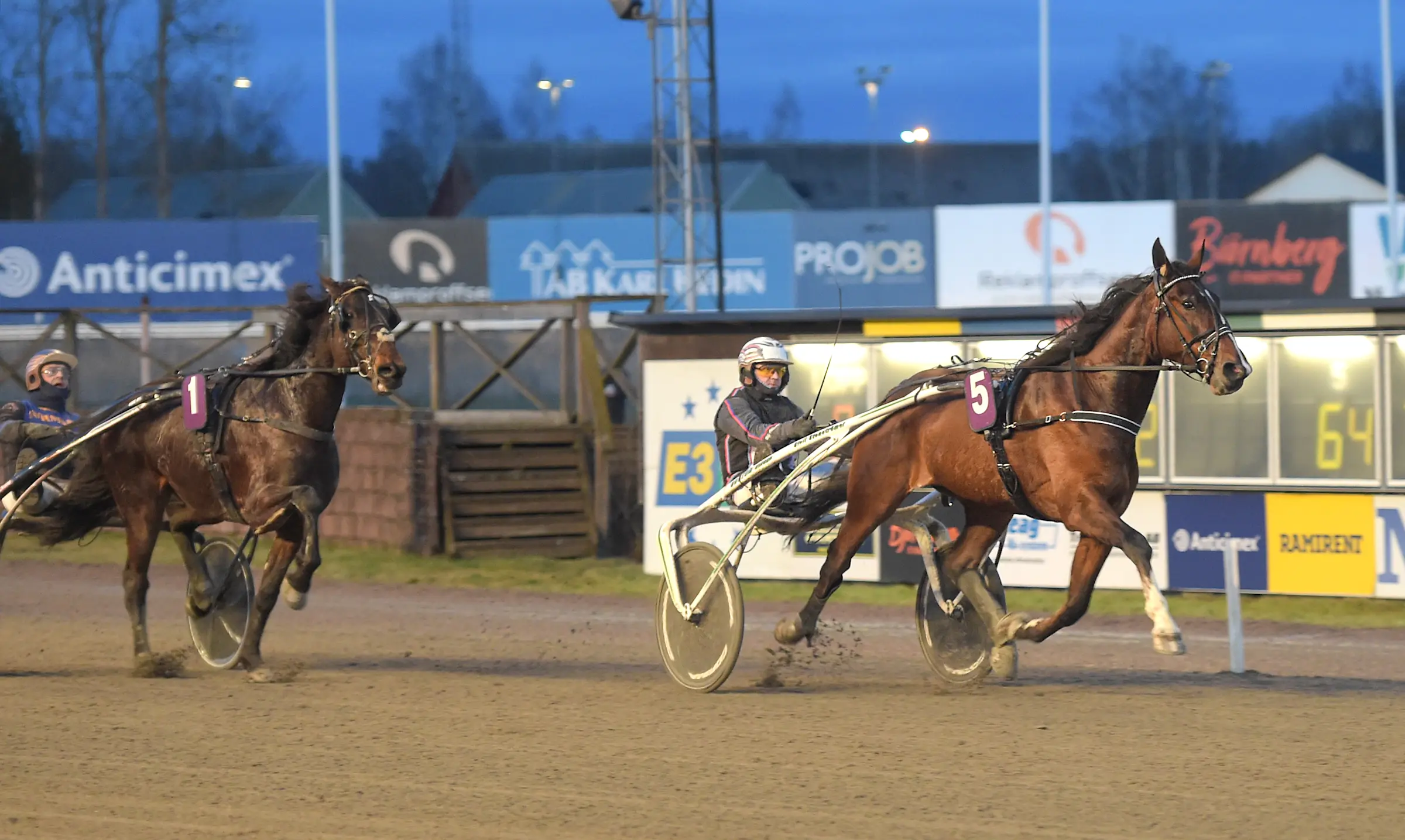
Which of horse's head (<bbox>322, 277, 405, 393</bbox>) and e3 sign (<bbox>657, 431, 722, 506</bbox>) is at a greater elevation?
horse's head (<bbox>322, 277, 405, 393</bbox>)

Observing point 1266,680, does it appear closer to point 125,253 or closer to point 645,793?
point 645,793

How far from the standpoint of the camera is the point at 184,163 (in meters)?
41.4

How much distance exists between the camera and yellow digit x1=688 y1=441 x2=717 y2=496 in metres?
14.1

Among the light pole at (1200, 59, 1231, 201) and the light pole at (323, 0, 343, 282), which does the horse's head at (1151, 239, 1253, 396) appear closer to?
the light pole at (323, 0, 343, 282)

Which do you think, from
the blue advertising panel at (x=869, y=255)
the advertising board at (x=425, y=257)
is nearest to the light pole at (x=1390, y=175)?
the blue advertising panel at (x=869, y=255)

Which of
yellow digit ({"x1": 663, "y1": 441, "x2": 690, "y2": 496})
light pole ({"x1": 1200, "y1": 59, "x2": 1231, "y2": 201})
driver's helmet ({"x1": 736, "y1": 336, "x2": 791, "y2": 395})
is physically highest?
light pole ({"x1": 1200, "y1": 59, "x2": 1231, "y2": 201})

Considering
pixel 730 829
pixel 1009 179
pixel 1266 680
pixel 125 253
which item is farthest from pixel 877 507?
pixel 1009 179

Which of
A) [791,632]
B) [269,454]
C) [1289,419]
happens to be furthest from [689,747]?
[1289,419]

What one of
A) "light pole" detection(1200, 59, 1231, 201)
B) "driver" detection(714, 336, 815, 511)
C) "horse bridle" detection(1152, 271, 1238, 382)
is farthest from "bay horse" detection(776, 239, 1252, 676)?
"light pole" detection(1200, 59, 1231, 201)

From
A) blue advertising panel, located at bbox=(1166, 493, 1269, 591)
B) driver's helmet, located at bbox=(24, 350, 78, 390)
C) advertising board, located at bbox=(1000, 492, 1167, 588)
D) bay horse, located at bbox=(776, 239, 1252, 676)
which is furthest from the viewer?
advertising board, located at bbox=(1000, 492, 1167, 588)

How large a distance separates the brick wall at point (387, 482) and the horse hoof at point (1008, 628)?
872cm

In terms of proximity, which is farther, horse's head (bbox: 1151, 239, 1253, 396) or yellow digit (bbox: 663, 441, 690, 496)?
yellow digit (bbox: 663, 441, 690, 496)

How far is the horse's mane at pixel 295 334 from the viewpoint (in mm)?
8641

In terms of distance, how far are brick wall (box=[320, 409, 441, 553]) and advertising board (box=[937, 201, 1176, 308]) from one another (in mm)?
14569
